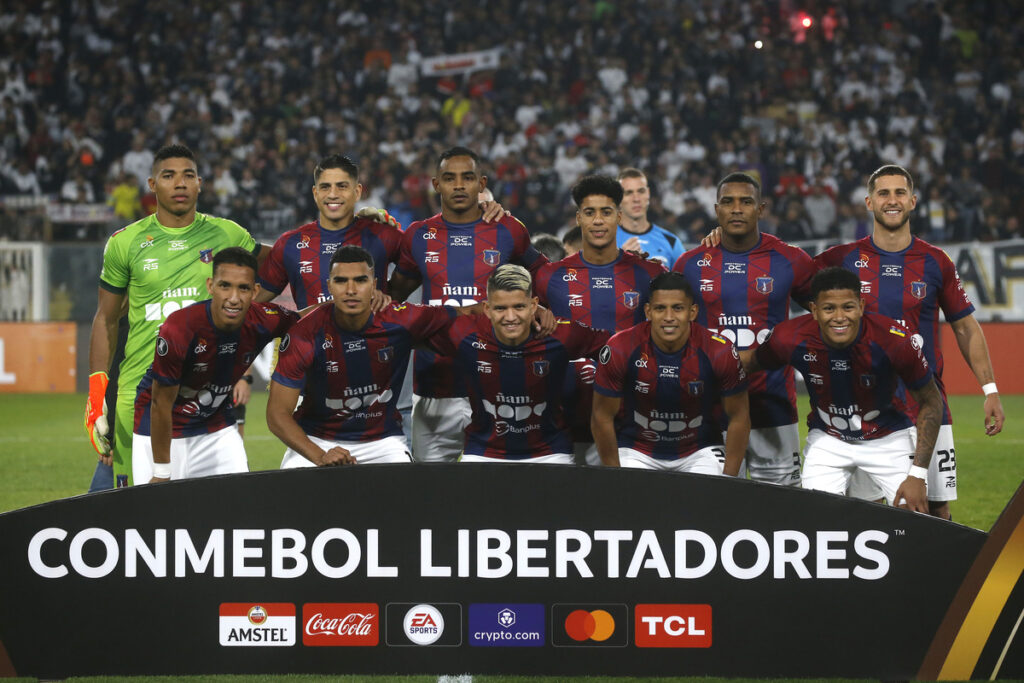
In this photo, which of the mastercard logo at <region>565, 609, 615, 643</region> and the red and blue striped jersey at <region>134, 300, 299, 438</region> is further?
the red and blue striped jersey at <region>134, 300, 299, 438</region>

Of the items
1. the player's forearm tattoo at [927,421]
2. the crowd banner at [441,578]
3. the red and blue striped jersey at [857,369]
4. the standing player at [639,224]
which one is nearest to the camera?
the crowd banner at [441,578]

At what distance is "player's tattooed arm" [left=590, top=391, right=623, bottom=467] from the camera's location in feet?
15.3

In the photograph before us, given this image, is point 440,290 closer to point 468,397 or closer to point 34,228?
point 468,397

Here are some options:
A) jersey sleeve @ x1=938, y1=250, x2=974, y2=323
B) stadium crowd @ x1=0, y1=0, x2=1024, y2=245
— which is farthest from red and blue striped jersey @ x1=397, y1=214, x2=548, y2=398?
stadium crowd @ x1=0, y1=0, x2=1024, y2=245

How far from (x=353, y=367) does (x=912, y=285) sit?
8.45 ft

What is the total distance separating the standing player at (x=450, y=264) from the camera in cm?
542

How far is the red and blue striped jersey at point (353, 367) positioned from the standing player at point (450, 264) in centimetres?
40

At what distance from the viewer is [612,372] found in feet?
15.3

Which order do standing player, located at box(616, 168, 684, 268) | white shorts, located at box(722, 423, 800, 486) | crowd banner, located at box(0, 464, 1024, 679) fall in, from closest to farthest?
crowd banner, located at box(0, 464, 1024, 679) → white shorts, located at box(722, 423, 800, 486) → standing player, located at box(616, 168, 684, 268)

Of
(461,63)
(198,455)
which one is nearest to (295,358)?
(198,455)

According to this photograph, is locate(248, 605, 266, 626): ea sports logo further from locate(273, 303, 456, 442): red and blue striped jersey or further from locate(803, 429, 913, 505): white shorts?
locate(803, 429, 913, 505): white shorts

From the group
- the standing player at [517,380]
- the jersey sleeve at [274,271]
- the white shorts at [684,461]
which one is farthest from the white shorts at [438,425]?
the white shorts at [684,461]

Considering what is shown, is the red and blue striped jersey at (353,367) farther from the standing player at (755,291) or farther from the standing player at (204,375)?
the standing player at (755,291)

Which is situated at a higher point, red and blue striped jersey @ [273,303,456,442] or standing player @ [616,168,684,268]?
standing player @ [616,168,684,268]
